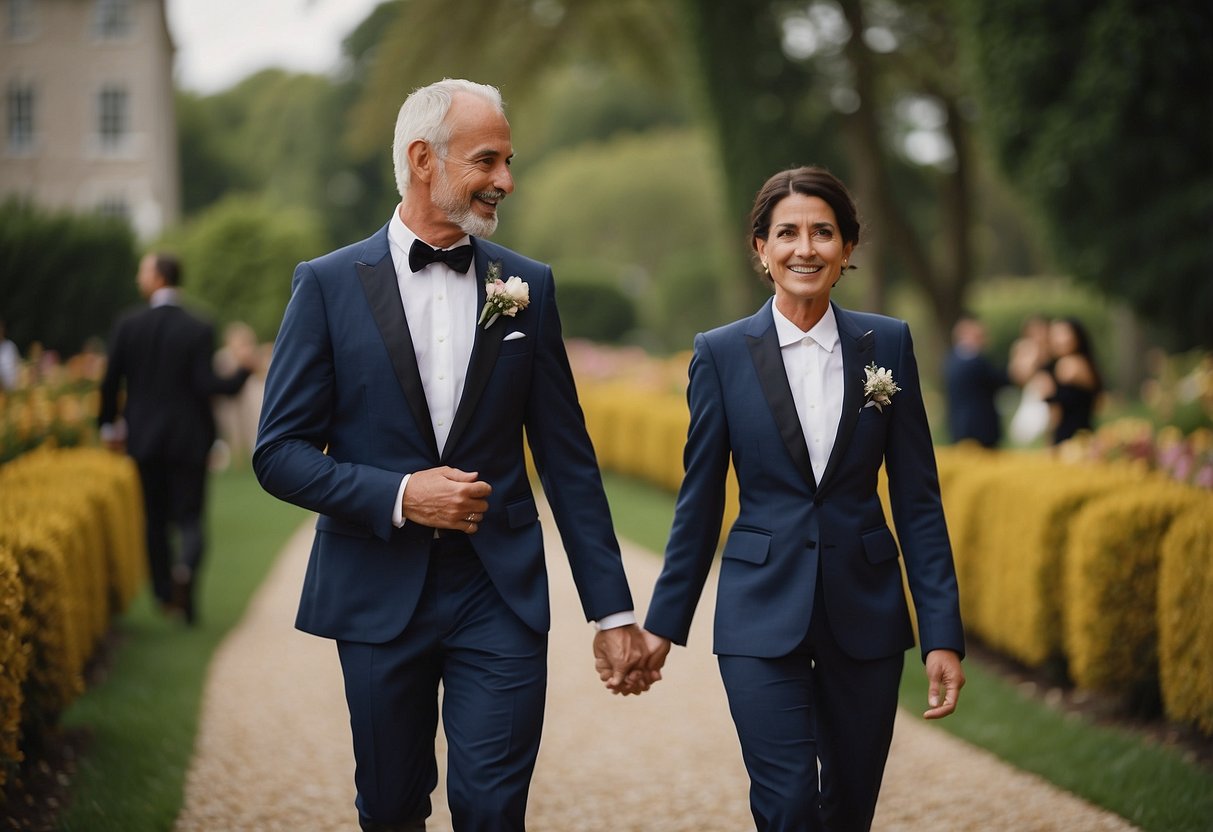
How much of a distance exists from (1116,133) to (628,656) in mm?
10682

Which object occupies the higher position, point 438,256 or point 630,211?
point 630,211

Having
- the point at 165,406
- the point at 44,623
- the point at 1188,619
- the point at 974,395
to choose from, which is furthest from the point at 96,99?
the point at 1188,619

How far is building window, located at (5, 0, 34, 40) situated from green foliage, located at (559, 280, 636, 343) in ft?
42.1

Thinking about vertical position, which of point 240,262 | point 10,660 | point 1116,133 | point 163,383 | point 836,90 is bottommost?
point 10,660

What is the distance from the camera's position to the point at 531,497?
3148 mm

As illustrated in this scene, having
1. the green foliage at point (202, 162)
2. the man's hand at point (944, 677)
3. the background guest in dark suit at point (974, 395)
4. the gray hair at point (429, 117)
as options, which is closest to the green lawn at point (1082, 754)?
the man's hand at point (944, 677)

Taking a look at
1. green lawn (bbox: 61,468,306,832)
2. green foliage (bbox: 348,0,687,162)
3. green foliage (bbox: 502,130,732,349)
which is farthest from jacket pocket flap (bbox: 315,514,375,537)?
green foliage (bbox: 502,130,732,349)

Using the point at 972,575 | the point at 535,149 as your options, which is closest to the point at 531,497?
the point at 972,575

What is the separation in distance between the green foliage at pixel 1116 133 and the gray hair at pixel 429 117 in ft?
33.9

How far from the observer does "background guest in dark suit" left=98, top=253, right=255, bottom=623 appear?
7832mm

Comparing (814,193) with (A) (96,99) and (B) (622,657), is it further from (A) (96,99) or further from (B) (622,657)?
(A) (96,99)

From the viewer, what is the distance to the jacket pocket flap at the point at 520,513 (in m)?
3.09

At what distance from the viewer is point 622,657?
322 cm

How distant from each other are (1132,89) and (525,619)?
35.6 ft
